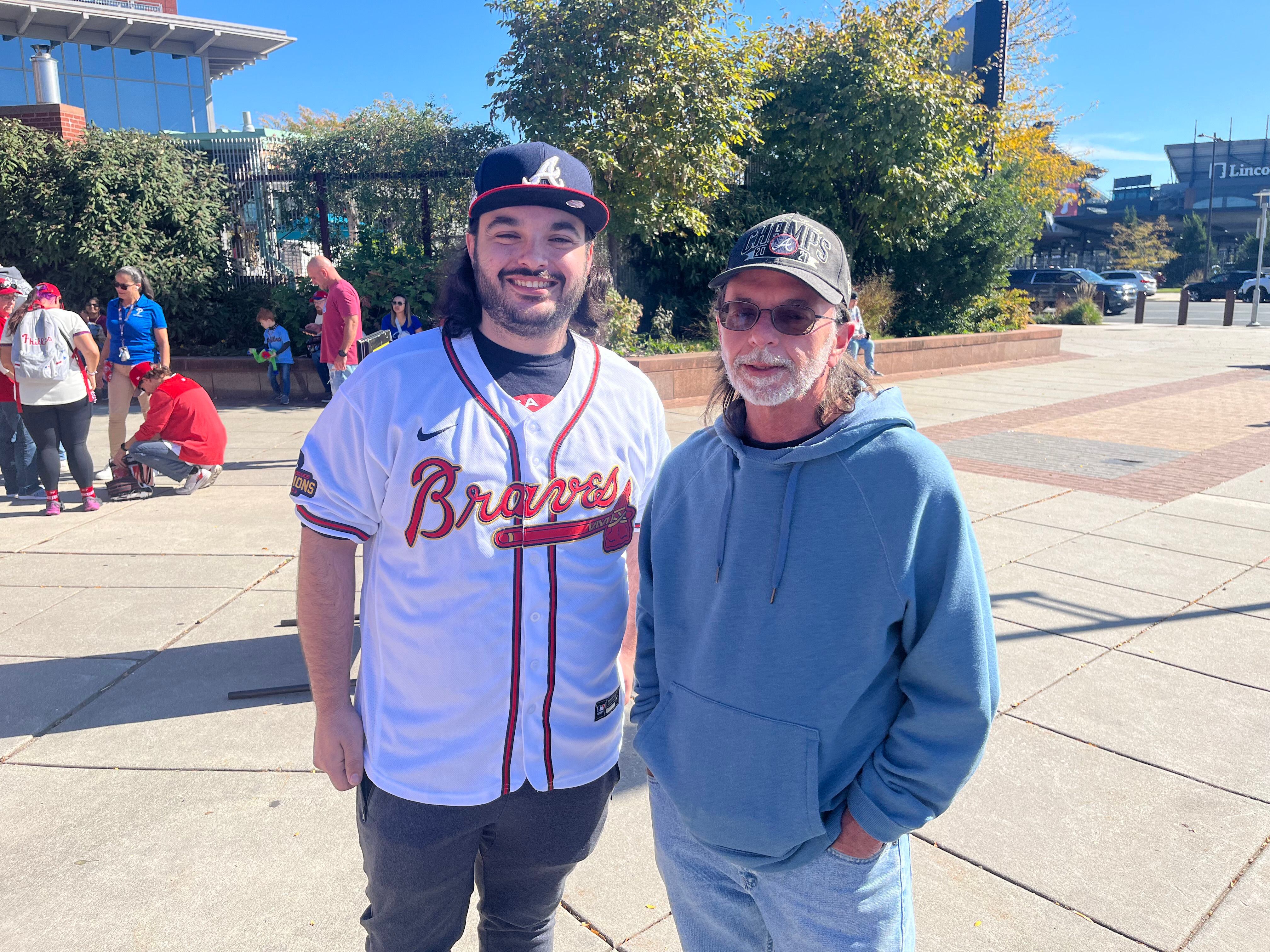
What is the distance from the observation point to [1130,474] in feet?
27.7

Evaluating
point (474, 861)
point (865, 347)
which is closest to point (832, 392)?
point (474, 861)

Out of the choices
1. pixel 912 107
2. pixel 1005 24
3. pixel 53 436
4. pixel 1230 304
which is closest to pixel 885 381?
pixel 912 107

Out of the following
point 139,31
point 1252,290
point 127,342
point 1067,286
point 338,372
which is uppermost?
point 139,31

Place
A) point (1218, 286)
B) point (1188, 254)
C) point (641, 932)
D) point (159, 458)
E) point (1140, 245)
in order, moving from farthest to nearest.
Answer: point (1188, 254) → point (1140, 245) → point (1218, 286) → point (159, 458) → point (641, 932)

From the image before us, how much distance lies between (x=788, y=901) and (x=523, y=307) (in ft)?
4.08

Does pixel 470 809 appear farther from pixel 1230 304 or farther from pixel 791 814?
pixel 1230 304

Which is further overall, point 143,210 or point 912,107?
point 912,107

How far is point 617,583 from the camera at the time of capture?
200cm

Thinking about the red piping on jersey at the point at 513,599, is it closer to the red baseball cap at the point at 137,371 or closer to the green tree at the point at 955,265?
the red baseball cap at the point at 137,371

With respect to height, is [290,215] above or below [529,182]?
above

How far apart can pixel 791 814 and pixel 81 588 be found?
5163 mm

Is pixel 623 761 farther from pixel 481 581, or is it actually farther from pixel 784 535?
pixel 784 535

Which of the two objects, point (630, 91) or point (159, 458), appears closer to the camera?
point (159, 458)

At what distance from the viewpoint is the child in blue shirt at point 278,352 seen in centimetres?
1245
